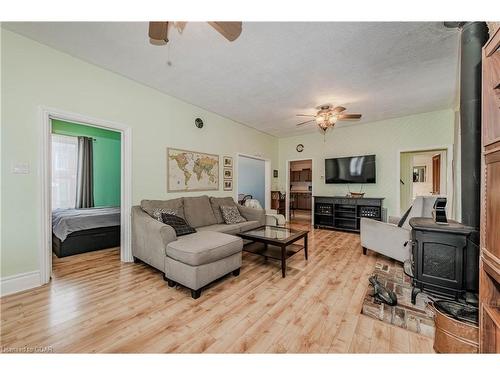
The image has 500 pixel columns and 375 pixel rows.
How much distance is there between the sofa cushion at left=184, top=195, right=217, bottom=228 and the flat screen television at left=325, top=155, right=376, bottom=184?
3438mm

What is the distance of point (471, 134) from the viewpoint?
59.3 inches

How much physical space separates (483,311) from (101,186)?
645 cm

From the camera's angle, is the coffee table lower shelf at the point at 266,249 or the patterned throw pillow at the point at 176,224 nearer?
the patterned throw pillow at the point at 176,224

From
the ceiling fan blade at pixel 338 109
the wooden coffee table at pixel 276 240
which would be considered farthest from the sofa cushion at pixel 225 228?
the ceiling fan blade at pixel 338 109

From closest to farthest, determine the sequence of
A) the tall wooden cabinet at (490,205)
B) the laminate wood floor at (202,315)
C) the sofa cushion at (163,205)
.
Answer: the tall wooden cabinet at (490,205), the laminate wood floor at (202,315), the sofa cushion at (163,205)

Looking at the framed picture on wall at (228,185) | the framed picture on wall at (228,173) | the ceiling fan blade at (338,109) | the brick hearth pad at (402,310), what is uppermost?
the ceiling fan blade at (338,109)

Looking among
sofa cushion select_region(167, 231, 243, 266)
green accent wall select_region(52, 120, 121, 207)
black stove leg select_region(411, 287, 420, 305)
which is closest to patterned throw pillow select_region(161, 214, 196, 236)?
sofa cushion select_region(167, 231, 243, 266)

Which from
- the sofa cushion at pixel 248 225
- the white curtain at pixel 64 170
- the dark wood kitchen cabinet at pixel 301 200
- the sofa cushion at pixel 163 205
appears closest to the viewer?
the sofa cushion at pixel 163 205

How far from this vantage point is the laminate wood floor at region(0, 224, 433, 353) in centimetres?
141

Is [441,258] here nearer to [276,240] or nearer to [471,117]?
[471,117]

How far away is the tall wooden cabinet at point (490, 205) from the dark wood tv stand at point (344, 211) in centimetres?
388

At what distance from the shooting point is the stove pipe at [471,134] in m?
1.48

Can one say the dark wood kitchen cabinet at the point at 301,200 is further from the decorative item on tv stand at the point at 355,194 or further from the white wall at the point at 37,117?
the white wall at the point at 37,117

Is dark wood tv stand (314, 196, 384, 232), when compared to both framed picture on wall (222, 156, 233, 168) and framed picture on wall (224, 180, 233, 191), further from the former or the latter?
framed picture on wall (222, 156, 233, 168)
